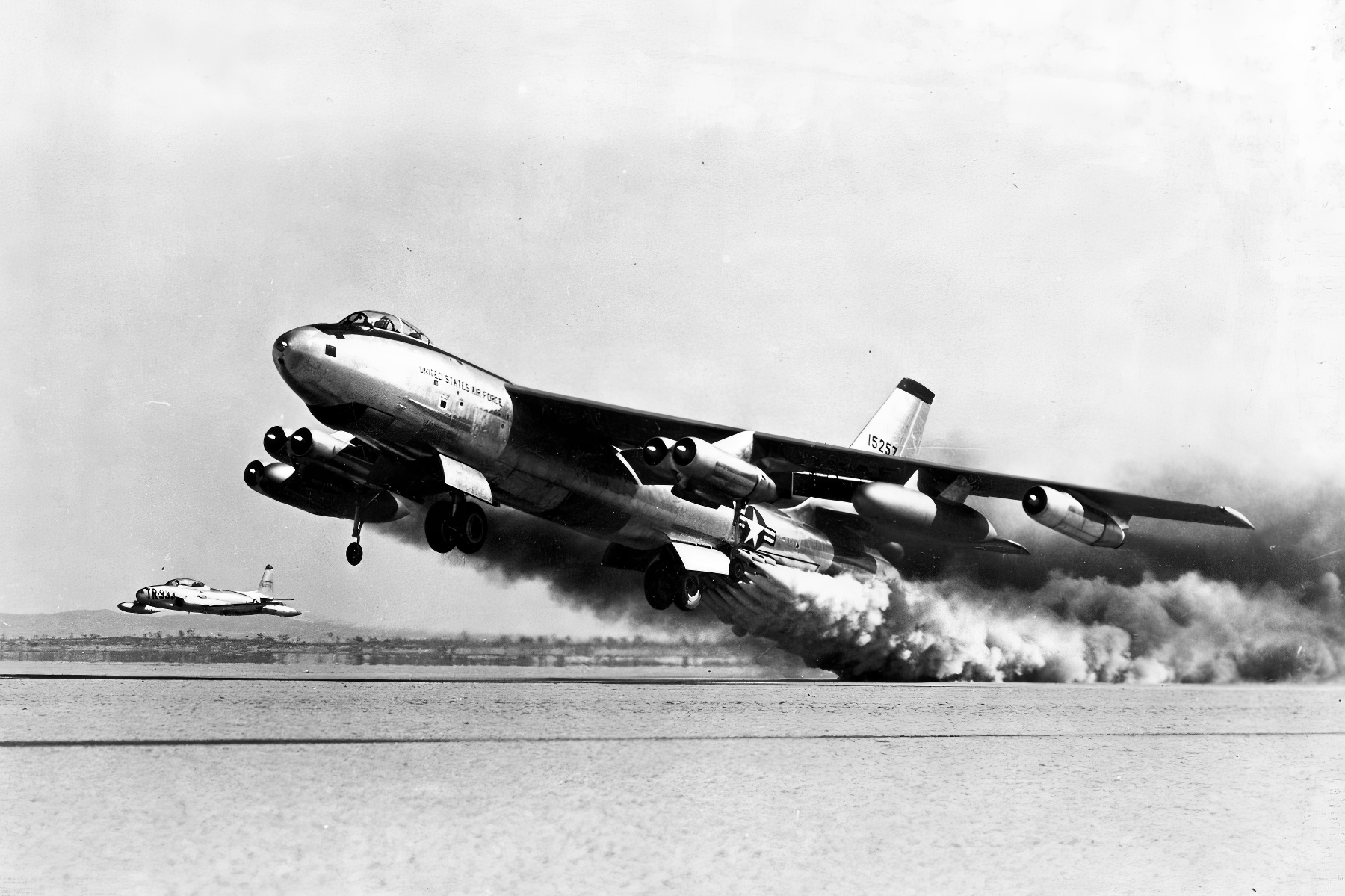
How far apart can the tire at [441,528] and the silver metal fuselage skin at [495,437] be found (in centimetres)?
122

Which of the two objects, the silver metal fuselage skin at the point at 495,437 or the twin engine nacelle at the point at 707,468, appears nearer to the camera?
the silver metal fuselage skin at the point at 495,437

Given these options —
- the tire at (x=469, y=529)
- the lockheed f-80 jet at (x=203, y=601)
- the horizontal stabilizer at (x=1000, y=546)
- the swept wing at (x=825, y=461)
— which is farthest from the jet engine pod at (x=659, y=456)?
the lockheed f-80 jet at (x=203, y=601)

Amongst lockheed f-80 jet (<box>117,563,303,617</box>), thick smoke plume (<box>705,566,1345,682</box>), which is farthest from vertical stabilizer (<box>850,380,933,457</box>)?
lockheed f-80 jet (<box>117,563,303,617</box>)

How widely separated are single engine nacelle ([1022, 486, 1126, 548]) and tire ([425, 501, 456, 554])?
1259 centimetres

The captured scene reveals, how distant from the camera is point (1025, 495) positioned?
2530cm

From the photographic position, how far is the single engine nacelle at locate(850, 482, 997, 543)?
2639cm

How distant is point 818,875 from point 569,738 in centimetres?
620

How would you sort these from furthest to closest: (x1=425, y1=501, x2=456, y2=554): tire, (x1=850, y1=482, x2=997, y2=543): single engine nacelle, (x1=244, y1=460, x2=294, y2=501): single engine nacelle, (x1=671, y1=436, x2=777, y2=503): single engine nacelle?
(x1=244, y1=460, x2=294, y2=501): single engine nacelle
(x1=850, y1=482, x2=997, y2=543): single engine nacelle
(x1=425, y1=501, x2=456, y2=554): tire
(x1=671, y1=436, x2=777, y2=503): single engine nacelle

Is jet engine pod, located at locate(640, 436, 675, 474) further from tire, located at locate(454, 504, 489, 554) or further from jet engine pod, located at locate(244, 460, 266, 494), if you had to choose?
jet engine pod, located at locate(244, 460, 266, 494)

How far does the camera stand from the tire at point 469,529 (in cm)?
2431

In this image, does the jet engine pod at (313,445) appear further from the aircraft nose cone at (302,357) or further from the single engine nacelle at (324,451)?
the aircraft nose cone at (302,357)

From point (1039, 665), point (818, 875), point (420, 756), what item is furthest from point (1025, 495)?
point (818, 875)

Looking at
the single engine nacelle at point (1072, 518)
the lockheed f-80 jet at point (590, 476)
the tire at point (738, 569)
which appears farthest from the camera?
the tire at point (738, 569)

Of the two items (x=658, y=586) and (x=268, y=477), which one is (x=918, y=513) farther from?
(x=268, y=477)
